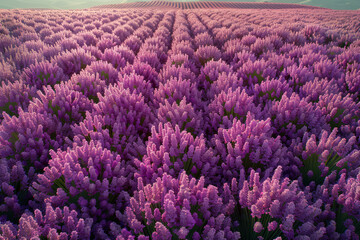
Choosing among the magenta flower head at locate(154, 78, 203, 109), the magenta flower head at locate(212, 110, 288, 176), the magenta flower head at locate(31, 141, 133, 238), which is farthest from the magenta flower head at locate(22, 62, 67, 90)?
the magenta flower head at locate(212, 110, 288, 176)

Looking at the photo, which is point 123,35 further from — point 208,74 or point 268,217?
point 268,217

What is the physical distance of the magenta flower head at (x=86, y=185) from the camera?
131 centimetres

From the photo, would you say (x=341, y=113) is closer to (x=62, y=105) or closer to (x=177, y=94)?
(x=177, y=94)

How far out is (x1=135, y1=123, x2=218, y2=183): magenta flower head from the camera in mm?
1472

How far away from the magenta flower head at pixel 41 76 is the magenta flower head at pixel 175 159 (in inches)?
102

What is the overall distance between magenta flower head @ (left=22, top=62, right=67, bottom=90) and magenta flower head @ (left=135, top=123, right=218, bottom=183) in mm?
2594

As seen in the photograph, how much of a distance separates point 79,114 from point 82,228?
A: 1.53 metres

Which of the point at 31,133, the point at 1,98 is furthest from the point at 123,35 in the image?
the point at 31,133

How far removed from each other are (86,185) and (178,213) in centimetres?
71

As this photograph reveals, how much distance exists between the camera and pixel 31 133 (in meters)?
1.77

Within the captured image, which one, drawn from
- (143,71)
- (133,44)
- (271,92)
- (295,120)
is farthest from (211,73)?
(133,44)

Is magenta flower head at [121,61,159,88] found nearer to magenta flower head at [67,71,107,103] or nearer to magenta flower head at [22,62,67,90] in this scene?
magenta flower head at [67,71,107,103]

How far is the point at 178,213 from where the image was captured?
108 cm

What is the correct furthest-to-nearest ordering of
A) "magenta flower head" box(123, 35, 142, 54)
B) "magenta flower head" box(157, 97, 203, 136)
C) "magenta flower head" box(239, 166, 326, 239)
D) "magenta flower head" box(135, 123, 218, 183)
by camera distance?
"magenta flower head" box(123, 35, 142, 54), "magenta flower head" box(157, 97, 203, 136), "magenta flower head" box(135, 123, 218, 183), "magenta flower head" box(239, 166, 326, 239)
